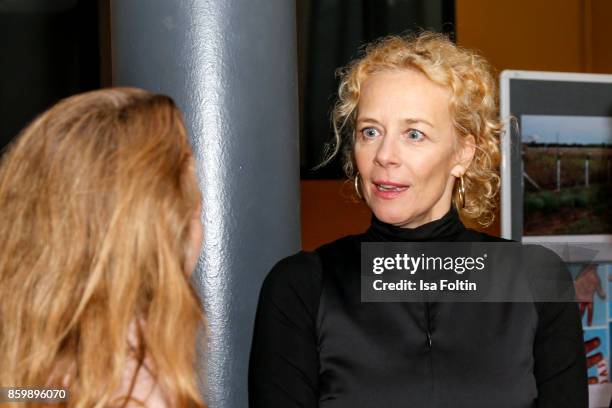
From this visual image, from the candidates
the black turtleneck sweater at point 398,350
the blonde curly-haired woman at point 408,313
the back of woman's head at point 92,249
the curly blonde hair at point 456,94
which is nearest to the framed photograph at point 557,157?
the curly blonde hair at point 456,94

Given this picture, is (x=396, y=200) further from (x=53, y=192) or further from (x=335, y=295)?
(x=53, y=192)

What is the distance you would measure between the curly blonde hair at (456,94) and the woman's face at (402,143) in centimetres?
2

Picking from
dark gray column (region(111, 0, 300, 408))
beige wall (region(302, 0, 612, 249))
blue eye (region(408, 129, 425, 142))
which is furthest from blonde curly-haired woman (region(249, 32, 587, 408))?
beige wall (region(302, 0, 612, 249))

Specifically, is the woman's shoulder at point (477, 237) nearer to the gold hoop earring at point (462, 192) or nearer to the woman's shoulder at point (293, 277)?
the gold hoop earring at point (462, 192)

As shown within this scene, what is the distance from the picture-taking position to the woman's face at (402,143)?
1.58m

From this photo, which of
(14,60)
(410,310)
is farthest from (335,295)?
(14,60)

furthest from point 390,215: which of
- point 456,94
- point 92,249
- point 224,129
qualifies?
point 92,249

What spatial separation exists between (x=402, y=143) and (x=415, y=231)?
183 millimetres

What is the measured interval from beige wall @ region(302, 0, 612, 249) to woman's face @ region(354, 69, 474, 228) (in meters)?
2.55

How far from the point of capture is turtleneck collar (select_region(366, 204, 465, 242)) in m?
1.66

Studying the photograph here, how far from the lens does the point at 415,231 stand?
1.67 metres

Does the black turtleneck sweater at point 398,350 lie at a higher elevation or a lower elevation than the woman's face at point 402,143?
lower

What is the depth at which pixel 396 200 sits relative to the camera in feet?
5.24

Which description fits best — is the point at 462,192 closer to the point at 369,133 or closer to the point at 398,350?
the point at 369,133
